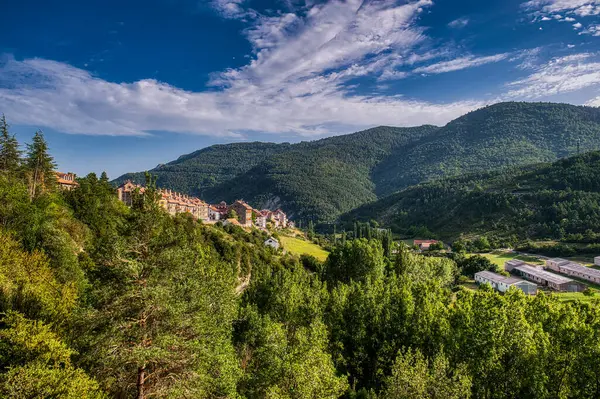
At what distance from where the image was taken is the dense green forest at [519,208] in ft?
367

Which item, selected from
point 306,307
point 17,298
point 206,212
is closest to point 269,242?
point 206,212

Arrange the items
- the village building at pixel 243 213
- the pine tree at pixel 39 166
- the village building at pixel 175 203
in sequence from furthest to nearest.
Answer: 1. the village building at pixel 243 213
2. the village building at pixel 175 203
3. the pine tree at pixel 39 166

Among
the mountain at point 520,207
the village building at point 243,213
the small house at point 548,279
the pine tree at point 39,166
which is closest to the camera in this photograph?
the pine tree at point 39,166

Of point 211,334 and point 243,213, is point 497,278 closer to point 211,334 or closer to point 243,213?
point 243,213

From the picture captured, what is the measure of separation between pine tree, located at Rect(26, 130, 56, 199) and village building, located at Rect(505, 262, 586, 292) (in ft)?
302

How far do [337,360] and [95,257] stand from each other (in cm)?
1946

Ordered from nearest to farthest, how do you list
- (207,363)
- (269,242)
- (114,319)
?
(114,319)
(207,363)
(269,242)

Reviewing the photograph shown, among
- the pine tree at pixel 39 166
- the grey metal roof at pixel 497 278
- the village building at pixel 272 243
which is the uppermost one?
the pine tree at pixel 39 166

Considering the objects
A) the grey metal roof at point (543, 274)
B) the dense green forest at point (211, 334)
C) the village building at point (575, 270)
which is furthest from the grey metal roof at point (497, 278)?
the dense green forest at point (211, 334)

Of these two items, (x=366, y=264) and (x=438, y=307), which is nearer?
(x=438, y=307)

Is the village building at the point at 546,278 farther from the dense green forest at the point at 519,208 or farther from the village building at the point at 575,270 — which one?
the dense green forest at the point at 519,208

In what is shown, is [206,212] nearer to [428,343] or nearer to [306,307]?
[306,307]

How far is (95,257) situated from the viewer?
13328mm

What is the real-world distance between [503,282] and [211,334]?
65671 millimetres
